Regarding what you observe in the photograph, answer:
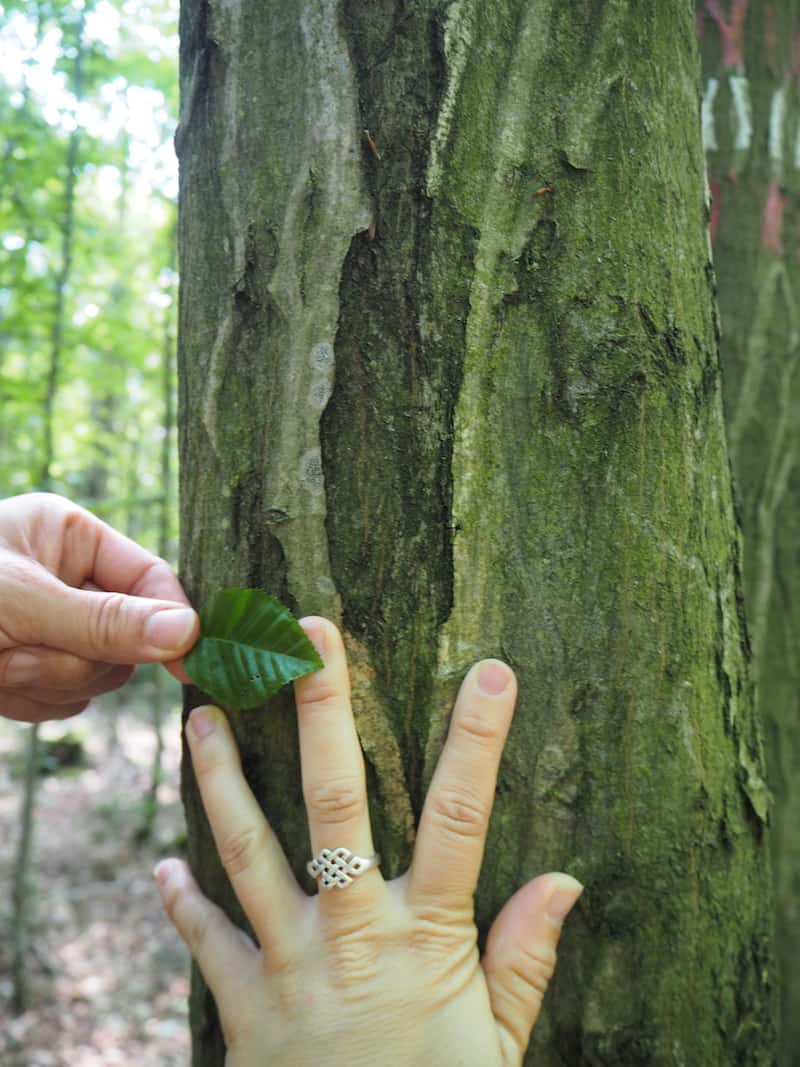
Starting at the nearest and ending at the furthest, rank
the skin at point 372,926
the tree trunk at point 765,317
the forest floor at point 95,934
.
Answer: the skin at point 372,926, the tree trunk at point 765,317, the forest floor at point 95,934

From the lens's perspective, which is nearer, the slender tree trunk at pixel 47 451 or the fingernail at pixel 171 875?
the fingernail at pixel 171 875

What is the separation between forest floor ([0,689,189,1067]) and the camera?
441 cm

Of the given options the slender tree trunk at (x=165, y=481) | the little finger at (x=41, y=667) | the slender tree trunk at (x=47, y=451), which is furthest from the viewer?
the slender tree trunk at (x=165, y=481)

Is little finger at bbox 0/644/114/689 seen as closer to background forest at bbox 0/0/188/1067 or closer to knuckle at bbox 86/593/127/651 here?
knuckle at bbox 86/593/127/651

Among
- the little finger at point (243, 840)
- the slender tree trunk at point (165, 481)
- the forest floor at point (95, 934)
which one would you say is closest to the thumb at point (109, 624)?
the little finger at point (243, 840)

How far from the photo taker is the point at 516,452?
1.04 m

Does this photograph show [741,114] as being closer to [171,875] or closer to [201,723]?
[201,723]

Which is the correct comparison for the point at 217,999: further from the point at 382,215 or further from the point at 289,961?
the point at 382,215

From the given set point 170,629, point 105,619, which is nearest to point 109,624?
point 105,619

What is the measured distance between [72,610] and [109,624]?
7cm

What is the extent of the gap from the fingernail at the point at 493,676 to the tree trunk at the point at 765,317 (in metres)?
1.19

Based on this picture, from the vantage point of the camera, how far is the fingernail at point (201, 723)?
44.4 inches

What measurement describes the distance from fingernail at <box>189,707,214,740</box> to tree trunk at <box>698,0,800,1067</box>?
1451 mm

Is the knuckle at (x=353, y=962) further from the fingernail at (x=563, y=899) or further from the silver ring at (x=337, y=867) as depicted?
the fingernail at (x=563, y=899)
